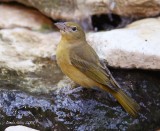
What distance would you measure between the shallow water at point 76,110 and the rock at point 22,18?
5.06 ft

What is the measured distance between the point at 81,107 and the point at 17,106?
636mm

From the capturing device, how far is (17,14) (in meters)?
6.69

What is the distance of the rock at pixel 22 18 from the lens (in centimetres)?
645

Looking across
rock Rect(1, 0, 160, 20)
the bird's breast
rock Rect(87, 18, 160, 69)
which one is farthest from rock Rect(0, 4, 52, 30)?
the bird's breast

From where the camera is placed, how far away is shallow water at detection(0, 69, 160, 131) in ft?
16.0

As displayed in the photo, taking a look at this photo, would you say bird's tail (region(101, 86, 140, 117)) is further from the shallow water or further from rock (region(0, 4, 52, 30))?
rock (region(0, 4, 52, 30))

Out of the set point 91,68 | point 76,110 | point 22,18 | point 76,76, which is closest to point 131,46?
point 91,68

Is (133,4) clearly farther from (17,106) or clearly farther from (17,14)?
(17,106)

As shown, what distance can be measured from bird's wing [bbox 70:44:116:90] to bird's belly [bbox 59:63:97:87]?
43mm

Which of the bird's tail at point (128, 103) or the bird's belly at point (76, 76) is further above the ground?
the bird's belly at point (76, 76)

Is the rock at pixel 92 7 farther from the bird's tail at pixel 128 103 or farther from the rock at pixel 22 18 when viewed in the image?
the bird's tail at pixel 128 103

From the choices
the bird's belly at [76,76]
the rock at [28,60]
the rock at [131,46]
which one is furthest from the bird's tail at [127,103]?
the rock at [28,60]

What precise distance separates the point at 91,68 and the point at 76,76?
7.0 inches

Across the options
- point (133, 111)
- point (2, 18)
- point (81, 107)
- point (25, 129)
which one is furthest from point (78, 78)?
point (2, 18)
